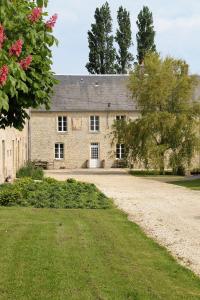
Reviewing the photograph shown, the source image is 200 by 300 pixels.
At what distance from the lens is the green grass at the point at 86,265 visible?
6949 millimetres

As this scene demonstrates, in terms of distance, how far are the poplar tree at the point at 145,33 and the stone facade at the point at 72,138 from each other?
1289 cm

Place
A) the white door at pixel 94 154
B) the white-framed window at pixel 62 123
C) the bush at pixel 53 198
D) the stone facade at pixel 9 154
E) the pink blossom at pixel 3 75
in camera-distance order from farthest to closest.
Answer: the white door at pixel 94 154 < the white-framed window at pixel 62 123 < the stone facade at pixel 9 154 < the bush at pixel 53 198 < the pink blossom at pixel 3 75

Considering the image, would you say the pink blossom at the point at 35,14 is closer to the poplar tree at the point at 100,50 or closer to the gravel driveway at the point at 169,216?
the gravel driveway at the point at 169,216

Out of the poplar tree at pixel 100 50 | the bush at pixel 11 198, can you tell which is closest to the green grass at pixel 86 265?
the bush at pixel 11 198

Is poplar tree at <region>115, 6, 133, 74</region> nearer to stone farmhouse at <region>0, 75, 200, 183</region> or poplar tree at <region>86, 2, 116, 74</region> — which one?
poplar tree at <region>86, 2, 116, 74</region>

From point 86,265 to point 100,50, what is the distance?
52.0 m

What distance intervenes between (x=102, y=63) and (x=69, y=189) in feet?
126

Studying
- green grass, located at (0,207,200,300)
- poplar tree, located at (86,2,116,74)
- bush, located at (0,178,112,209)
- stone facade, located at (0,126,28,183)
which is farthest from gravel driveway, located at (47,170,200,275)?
poplar tree, located at (86,2,116,74)

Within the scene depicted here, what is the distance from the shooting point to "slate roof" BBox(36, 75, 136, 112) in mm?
48281

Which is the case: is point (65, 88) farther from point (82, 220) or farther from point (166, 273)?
point (166, 273)

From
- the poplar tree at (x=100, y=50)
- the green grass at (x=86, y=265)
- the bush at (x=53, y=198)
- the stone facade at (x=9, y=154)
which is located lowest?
the green grass at (x=86, y=265)

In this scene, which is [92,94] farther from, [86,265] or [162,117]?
[86,265]

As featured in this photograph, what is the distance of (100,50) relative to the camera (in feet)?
194

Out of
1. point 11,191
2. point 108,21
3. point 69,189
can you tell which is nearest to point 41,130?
point 108,21
